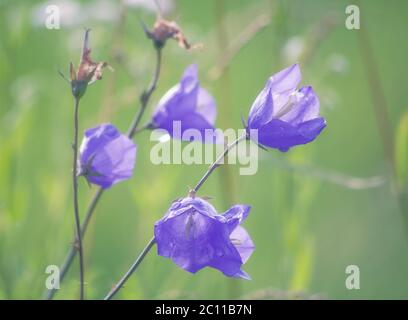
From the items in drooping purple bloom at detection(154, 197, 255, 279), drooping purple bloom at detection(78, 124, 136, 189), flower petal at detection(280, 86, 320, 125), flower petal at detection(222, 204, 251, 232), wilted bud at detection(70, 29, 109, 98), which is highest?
wilted bud at detection(70, 29, 109, 98)

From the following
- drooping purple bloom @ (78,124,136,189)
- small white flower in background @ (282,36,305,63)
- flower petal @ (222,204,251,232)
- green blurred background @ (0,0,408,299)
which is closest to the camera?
flower petal @ (222,204,251,232)

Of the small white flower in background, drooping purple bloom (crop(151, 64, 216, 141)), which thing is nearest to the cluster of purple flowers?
drooping purple bloom (crop(151, 64, 216, 141))

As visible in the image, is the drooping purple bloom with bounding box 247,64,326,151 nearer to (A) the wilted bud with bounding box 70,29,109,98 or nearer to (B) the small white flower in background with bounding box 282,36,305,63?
(A) the wilted bud with bounding box 70,29,109,98

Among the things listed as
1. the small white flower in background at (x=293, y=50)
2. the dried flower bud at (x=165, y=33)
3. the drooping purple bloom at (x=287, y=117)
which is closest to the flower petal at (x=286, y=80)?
the drooping purple bloom at (x=287, y=117)

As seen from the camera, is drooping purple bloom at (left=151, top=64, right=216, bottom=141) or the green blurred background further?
the green blurred background

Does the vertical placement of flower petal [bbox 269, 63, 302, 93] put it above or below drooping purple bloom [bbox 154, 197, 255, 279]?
above

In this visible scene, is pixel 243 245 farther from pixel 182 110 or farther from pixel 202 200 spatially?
pixel 182 110

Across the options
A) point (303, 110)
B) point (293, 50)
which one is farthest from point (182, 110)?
point (293, 50)
